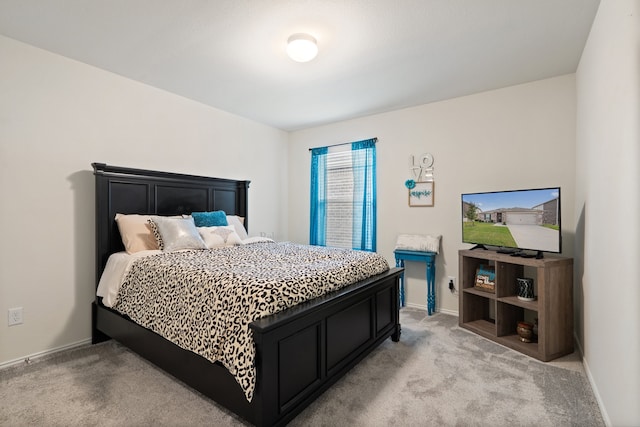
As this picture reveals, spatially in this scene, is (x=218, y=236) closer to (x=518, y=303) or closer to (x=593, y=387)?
(x=518, y=303)

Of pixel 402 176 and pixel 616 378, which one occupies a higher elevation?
pixel 402 176

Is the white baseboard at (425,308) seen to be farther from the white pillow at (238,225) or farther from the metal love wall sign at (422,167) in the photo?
the white pillow at (238,225)

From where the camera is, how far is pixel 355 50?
8.19ft

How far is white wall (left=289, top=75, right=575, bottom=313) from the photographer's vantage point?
9.78 ft

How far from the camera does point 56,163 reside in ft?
8.64

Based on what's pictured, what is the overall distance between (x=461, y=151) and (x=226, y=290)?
307 cm

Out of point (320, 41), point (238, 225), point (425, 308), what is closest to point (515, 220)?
point (425, 308)

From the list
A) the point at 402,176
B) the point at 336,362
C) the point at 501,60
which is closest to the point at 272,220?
the point at 402,176

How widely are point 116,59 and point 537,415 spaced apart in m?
4.10

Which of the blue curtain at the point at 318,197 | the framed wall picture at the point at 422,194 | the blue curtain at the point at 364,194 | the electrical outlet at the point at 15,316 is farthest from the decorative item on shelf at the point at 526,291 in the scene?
the electrical outlet at the point at 15,316

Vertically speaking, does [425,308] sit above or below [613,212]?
below

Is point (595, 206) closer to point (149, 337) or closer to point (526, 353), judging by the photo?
point (526, 353)

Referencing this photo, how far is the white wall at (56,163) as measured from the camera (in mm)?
2404

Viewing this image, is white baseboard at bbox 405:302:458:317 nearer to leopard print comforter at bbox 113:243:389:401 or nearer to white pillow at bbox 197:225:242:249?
leopard print comforter at bbox 113:243:389:401
